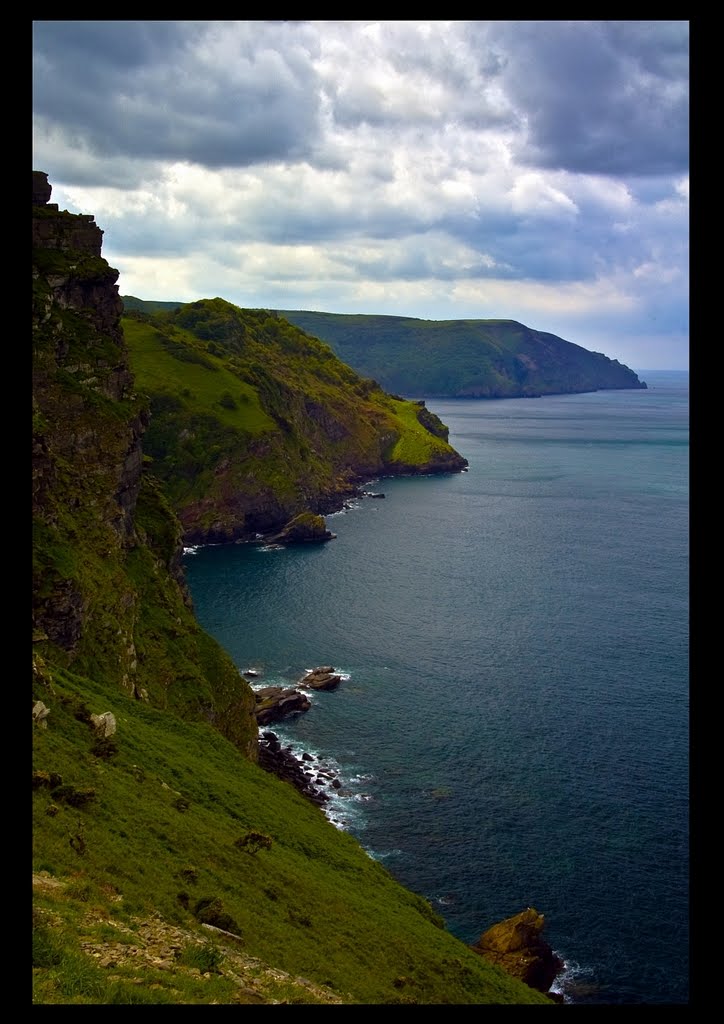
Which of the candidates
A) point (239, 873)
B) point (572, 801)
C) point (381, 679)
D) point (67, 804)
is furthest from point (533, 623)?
point (67, 804)

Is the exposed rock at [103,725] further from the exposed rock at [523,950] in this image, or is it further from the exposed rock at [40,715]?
the exposed rock at [523,950]

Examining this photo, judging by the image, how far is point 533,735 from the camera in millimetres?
87062

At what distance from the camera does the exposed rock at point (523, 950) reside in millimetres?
53156

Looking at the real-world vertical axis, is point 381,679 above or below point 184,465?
below

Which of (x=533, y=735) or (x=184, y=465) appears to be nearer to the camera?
(x=533, y=735)

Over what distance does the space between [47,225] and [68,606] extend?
58.3m

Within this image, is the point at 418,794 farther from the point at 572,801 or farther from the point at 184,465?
the point at 184,465

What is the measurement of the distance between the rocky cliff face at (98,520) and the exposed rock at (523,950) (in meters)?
29.6

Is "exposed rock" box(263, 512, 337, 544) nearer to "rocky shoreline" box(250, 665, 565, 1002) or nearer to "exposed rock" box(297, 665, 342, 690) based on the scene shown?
"rocky shoreline" box(250, 665, 565, 1002)

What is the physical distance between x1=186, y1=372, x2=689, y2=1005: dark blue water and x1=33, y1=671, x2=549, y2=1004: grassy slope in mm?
12137

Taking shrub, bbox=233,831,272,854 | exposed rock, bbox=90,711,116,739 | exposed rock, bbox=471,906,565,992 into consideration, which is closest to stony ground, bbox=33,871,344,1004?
shrub, bbox=233,831,272,854

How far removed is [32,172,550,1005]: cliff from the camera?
25562mm

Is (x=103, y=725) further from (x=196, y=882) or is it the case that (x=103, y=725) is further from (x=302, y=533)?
(x=302, y=533)

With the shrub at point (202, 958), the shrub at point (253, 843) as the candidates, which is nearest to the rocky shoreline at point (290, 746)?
the shrub at point (253, 843)
